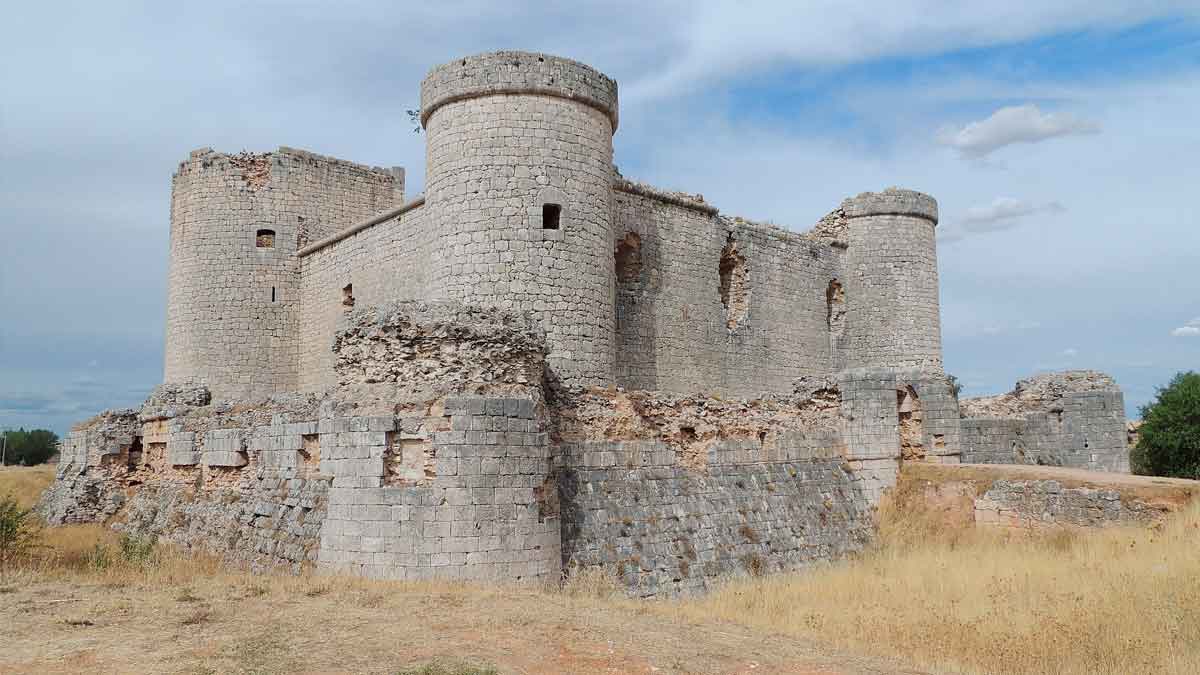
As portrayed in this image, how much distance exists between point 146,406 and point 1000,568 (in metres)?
13.3

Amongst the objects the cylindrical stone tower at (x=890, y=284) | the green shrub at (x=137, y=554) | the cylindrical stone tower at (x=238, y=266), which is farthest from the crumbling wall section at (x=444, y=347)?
the cylindrical stone tower at (x=890, y=284)

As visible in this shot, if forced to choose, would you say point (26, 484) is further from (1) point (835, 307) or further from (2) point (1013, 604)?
(2) point (1013, 604)

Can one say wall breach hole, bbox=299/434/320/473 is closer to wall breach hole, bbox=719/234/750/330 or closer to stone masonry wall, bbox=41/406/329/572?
stone masonry wall, bbox=41/406/329/572

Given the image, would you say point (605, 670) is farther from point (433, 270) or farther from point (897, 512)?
point (433, 270)

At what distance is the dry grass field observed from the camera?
19.6 ft

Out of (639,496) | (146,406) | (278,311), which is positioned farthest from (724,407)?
(278,311)

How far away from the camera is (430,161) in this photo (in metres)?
15.4

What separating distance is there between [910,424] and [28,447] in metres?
53.7

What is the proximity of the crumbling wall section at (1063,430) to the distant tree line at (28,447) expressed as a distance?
158 ft

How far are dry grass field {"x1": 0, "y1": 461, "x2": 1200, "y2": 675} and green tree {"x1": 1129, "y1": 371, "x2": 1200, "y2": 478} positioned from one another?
15.5 metres

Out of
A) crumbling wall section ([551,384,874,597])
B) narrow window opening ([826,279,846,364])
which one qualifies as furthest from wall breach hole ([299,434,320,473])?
narrow window opening ([826,279,846,364])

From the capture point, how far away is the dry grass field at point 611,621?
596 centimetres

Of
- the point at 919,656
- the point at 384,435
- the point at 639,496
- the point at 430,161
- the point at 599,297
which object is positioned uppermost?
the point at 430,161

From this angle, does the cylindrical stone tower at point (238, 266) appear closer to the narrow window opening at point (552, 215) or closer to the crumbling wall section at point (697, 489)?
the narrow window opening at point (552, 215)
